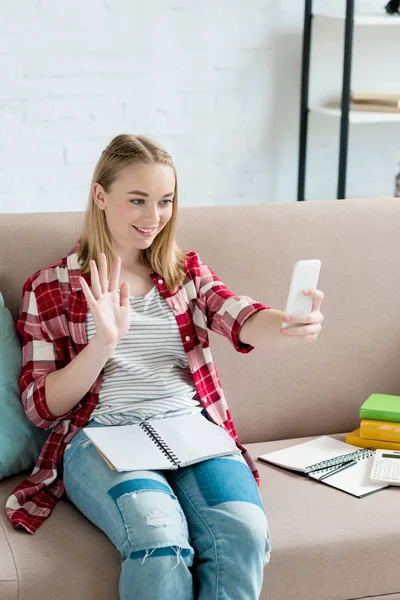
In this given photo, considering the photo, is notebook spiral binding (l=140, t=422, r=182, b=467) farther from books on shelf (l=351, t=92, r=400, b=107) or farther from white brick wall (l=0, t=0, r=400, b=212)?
books on shelf (l=351, t=92, r=400, b=107)

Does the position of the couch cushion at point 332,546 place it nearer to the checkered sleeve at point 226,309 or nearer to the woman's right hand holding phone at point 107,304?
the checkered sleeve at point 226,309

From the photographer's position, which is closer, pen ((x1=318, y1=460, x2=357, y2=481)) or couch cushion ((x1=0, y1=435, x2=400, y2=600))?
couch cushion ((x1=0, y1=435, x2=400, y2=600))

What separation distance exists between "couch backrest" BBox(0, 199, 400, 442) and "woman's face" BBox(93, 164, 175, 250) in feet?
0.69

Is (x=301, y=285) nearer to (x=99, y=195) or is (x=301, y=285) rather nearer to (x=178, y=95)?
(x=99, y=195)

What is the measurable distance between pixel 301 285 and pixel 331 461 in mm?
442

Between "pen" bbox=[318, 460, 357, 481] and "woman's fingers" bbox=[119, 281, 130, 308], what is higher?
"woman's fingers" bbox=[119, 281, 130, 308]

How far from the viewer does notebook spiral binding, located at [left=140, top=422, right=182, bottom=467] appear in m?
1.69

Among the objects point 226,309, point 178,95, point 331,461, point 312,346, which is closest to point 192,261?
point 226,309

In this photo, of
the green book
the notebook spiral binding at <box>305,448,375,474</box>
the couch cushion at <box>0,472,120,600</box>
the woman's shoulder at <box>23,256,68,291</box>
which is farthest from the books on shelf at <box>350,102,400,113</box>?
the couch cushion at <box>0,472,120,600</box>

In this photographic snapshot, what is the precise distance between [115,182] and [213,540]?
0.67m

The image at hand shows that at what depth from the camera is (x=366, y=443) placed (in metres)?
2.02

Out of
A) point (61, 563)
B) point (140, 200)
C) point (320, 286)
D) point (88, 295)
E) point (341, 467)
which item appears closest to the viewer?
point (61, 563)

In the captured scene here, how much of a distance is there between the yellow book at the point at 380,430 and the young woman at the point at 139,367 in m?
0.29

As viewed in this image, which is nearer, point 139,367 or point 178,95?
point 139,367
